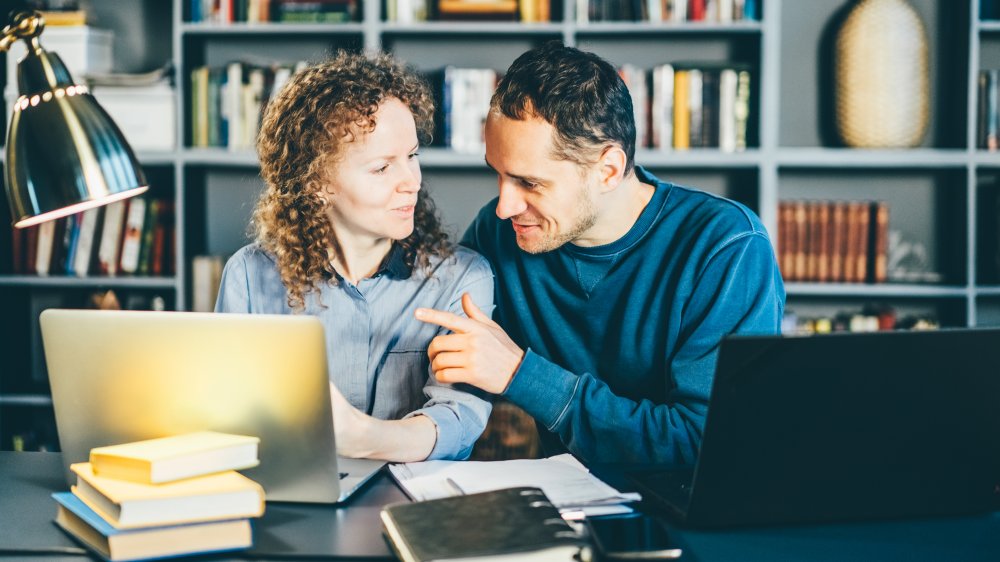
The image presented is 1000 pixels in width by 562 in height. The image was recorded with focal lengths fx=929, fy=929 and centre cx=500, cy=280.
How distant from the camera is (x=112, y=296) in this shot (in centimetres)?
289

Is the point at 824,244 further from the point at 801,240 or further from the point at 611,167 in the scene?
the point at 611,167

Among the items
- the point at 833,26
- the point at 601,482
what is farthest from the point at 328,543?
the point at 833,26

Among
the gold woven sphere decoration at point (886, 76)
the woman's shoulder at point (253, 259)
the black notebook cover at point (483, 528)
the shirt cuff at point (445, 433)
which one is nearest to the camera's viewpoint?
the black notebook cover at point (483, 528)

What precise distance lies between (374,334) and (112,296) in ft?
5.36

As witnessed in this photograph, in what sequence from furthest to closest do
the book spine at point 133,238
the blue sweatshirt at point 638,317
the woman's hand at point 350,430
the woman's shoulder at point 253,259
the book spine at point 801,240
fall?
the book spine at point 133,238 < the book spine at point 801,240 < the woman's shoulder at point 253,259 < the blue sweatshirt at point 638,317 < the woman's hand at point 350,430

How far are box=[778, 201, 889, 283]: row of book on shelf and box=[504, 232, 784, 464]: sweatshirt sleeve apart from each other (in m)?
1.35

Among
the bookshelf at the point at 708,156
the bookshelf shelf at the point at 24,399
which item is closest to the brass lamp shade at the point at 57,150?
the bookshelf at the point at 708,156

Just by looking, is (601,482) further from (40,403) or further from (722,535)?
(40,403)

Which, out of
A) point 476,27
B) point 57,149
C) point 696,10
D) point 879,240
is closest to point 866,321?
point 879,240

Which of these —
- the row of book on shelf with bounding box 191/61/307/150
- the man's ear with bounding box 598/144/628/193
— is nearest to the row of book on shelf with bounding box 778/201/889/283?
the man's ear with bounding box 598/144/628/193

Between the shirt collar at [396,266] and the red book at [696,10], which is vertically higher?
the red book at [696,10]

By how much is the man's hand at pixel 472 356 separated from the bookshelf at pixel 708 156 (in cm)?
151

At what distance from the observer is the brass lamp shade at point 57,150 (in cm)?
100

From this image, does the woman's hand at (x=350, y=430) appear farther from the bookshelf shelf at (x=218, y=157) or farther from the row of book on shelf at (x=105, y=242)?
the row of book on shelf at (x=105, y=242)
